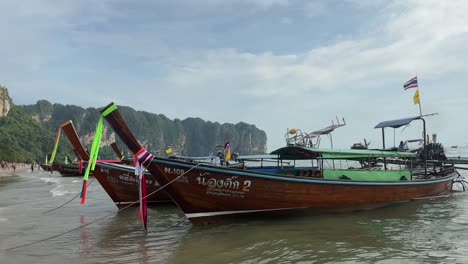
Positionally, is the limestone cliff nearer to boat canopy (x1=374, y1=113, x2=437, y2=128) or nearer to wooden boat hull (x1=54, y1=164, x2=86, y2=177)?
wooden boat hull (x1=54, y1=164, x2=86, y2=177)

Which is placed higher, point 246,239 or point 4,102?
point 4,102

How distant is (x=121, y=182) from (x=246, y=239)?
6.66 meters

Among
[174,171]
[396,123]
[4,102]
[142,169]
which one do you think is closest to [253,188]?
[174,171]

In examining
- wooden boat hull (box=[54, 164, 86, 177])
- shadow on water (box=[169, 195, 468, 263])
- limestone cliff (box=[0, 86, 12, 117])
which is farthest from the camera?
limestone cliff (box=[0, 86, 12, 117])

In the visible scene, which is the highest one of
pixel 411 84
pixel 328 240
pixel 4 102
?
pixel 4 102

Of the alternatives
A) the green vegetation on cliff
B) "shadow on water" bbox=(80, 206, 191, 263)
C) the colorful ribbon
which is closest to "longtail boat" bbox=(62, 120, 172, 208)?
"shadow on water" bbox=(80, 206, 191, 263)

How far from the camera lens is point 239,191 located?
31.5 ft

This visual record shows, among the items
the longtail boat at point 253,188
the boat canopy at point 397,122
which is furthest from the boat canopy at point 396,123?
the longtail boat at point 253,188

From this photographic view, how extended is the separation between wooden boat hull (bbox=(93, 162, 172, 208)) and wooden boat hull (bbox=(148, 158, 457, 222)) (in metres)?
4.31

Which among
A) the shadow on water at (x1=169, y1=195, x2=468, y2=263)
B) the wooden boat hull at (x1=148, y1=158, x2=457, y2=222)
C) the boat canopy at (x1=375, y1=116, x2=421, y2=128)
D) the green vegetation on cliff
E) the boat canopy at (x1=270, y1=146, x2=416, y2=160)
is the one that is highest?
the green vegetation on cliff

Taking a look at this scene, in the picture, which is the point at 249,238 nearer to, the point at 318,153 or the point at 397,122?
the point at 318,153

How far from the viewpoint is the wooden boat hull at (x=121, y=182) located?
13344 millimetres

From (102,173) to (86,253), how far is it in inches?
262

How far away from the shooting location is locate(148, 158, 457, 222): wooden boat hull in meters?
9.38
